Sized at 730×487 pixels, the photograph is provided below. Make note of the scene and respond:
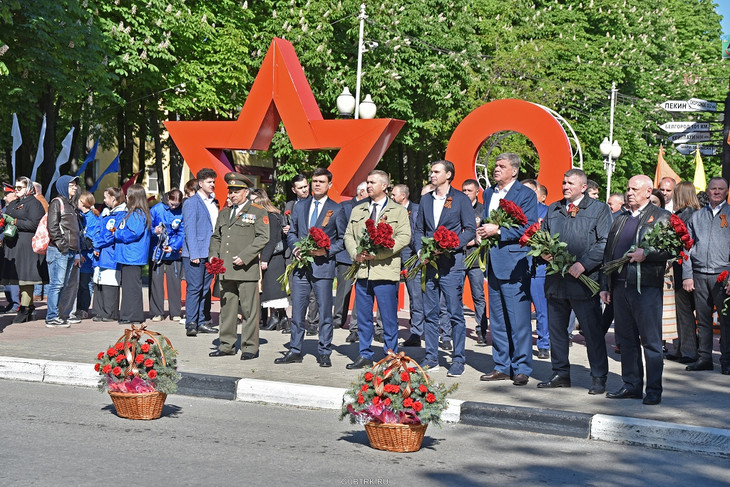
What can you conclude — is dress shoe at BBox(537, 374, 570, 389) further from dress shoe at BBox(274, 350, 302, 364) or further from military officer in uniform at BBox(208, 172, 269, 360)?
military officer in uniform at BBox(208, 172, 269, 360)

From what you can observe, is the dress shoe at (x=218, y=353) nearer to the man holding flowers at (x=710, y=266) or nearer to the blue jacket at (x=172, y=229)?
the blue jacket at (x=172, y=229)

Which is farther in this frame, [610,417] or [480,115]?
[480,115]

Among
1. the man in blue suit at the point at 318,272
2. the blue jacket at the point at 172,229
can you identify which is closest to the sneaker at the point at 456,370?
the man in blue suit at the point at 318,272

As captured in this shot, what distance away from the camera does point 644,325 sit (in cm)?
869

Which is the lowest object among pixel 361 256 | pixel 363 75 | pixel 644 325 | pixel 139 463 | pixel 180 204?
pixel 139 463

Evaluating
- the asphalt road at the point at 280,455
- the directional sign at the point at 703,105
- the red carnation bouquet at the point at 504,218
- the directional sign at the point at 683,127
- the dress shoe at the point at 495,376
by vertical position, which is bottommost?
the asphalt road at the point at 280,455

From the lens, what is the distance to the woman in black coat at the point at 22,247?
13.6 m

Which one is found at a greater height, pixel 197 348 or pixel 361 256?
pixel 361 256

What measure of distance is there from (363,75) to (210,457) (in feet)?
89.5

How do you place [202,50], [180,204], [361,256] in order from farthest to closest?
[202,50] < [180,204] < [361,256]

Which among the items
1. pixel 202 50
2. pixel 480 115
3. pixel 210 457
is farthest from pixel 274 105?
pixel 202 50

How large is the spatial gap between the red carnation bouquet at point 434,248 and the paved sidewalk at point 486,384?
1141mm

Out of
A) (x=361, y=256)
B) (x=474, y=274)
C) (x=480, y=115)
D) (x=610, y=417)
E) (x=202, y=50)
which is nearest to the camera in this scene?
(x=610, y=417)

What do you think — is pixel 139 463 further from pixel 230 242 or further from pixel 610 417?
pixel 230 242
